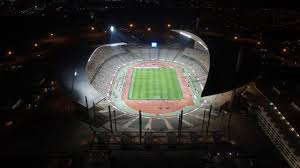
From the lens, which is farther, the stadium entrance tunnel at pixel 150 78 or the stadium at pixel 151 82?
the stadium entrance tunnel at pixel 150 78

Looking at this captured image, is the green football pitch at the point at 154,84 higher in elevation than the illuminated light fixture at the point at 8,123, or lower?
lower

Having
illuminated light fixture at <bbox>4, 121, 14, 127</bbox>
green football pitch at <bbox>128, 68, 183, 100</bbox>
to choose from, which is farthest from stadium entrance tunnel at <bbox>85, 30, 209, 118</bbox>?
illuminated light fixture at <bbox>4, 121, 14, 127</bbox>

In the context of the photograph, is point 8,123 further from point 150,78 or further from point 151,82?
point 150,78

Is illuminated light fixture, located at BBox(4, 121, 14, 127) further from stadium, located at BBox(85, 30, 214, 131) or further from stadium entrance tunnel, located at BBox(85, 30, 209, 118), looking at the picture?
stadium entrance tunnel, located at BBox(85, 30, 209, 118)

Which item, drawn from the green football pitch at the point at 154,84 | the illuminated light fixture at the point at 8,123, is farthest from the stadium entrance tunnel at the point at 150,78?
the illuminated light fixture at the point at 8,123

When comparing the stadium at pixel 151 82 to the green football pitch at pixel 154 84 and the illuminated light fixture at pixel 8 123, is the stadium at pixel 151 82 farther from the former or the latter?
the illuminated light fixture at pixel 8 123

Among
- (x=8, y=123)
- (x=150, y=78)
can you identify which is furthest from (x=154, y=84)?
(x=8, y=123)

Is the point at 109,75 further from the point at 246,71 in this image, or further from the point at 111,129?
the point at 246,71

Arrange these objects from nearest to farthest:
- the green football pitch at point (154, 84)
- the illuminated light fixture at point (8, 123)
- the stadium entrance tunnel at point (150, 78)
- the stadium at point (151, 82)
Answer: the illuminated light fixture at point (8, 123), the stadium at point (151, 82), the stadium entrance tunnel at point (150, 78), the green football pitch at point (154, 84)
